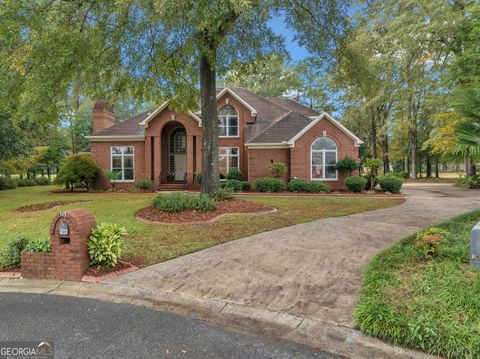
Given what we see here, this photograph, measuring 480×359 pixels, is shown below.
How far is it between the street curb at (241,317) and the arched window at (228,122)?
59.3 ft

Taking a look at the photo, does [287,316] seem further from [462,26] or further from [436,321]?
[462,26]

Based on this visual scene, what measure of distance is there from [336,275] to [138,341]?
3.13 meters

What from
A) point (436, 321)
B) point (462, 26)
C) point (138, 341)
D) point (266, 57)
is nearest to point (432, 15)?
point (462, 26)

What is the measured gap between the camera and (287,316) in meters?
3.94

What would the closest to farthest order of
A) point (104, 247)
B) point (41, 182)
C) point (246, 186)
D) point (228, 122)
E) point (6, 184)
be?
point (104, 247), point (246, 186), point (228, 122), point (6, 184), point (41, 182)

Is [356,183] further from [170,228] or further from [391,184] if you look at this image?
[170,228]

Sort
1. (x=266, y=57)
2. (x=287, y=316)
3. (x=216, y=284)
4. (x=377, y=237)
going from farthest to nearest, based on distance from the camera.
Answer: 1. (x=266, y=57)
2. (x=377, y=237)
3. (x=216, y=284)
4. (x=287, y=316)

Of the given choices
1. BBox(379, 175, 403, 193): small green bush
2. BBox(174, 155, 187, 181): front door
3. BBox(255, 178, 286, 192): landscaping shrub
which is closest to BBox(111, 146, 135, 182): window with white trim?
BBox(174, 155, 187, 181): front door

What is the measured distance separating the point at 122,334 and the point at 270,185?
1542 centimetres

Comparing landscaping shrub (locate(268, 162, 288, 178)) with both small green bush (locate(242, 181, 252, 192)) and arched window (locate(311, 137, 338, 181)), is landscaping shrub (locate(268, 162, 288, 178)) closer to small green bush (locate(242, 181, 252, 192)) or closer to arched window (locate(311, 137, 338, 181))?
small green bush (locate(242, 181, 252, 192))

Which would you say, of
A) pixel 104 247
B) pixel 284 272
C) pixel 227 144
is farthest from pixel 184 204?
pixel 227 144

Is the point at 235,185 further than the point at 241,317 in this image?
Yes

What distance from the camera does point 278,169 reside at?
19359mm
